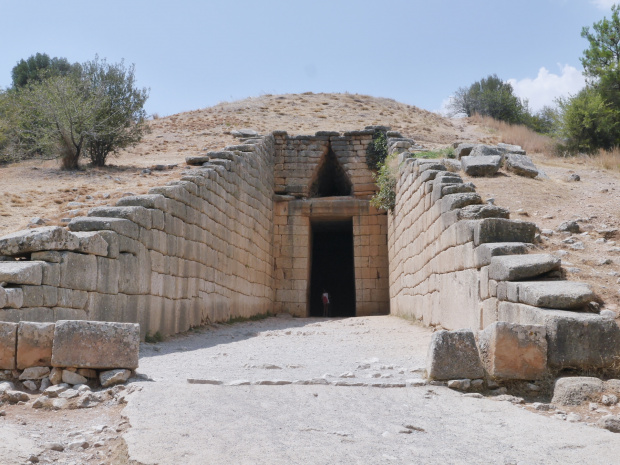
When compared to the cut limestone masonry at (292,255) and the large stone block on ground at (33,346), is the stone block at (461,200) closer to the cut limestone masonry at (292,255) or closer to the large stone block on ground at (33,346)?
the cut limestone masonry at (292,255)

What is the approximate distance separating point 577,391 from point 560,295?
3.24 feet

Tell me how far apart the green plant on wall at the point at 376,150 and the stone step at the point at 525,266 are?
33.6 ft

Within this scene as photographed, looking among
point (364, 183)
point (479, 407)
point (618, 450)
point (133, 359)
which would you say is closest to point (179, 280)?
point (133, 359)

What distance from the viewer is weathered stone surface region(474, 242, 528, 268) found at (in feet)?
20.7

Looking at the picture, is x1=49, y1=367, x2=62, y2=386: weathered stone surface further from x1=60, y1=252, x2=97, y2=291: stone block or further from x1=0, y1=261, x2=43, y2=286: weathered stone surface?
x1=60, y1=252, x2=97, y2=291: stone block

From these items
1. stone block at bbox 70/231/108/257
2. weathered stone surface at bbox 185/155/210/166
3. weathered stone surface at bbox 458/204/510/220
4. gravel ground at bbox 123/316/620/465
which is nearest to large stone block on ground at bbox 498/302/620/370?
gravel ground at bbox 123/316/620/465

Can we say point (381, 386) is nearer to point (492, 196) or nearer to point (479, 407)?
point (479, 407)

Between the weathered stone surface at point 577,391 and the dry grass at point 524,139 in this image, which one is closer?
the weathered stone surface at point 577,391

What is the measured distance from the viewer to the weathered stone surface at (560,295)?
5.14 metres

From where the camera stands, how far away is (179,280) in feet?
30.3

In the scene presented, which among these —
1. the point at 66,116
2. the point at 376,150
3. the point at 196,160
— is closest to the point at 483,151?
the point at 376,150

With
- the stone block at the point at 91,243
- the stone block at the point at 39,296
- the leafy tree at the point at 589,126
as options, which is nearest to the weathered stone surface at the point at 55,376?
the stone block at the point at 39,296

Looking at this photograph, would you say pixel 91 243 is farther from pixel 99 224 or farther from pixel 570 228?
pixel 570 228

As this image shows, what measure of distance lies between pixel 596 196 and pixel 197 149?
9588 millimetres
